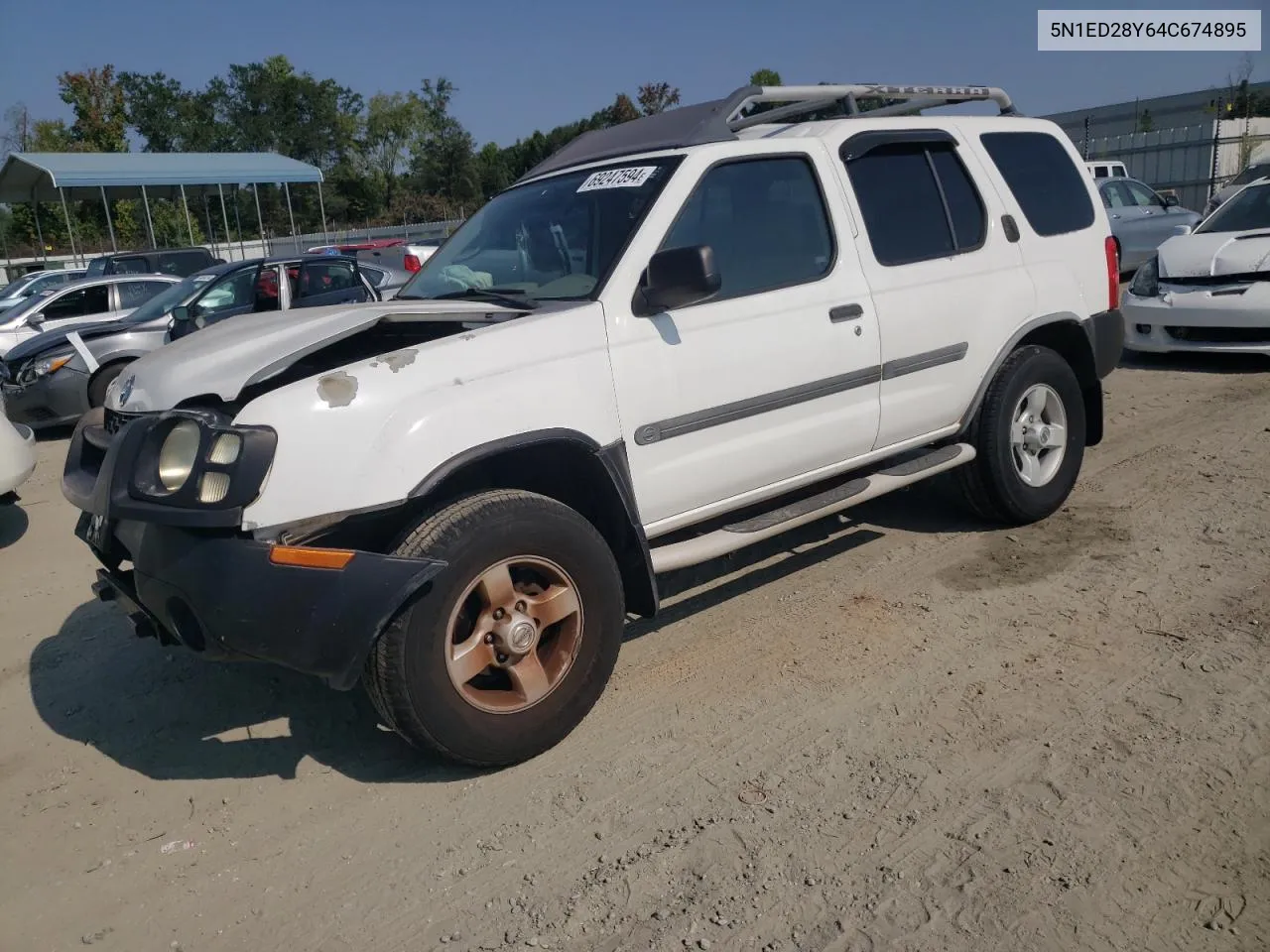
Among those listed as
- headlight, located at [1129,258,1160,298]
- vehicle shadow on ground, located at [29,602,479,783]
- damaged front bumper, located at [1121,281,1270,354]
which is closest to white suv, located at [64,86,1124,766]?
vehicle shadow on ground, located at [29,602,479,783]

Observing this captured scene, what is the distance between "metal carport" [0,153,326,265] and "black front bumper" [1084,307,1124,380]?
27525 millimetres

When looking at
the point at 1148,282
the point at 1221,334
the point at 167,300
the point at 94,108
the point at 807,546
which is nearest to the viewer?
the point at 807,546

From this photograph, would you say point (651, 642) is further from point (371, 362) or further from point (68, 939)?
point (68, 939)

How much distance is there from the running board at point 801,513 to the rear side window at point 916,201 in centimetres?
93

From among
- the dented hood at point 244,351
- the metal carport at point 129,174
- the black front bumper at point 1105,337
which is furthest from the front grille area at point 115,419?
the metal carport at point 129,174

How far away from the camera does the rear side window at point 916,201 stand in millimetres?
4348

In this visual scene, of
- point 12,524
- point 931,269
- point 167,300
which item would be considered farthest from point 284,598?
point 167,300

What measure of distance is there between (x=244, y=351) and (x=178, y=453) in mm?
477

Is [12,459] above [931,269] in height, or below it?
below

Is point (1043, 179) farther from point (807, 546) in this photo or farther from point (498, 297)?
point (498, 297)

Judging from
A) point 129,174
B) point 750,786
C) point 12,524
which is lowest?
point 750,786

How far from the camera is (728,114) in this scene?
410 cm

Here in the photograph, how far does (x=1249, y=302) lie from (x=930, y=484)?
427 cm

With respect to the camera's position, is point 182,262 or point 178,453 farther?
point 182,262
